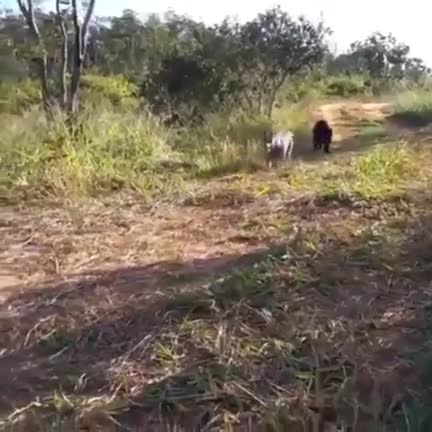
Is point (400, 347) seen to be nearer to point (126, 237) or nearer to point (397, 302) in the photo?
point (397, 302)

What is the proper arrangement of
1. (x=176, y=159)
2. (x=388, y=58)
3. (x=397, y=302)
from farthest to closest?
(x=388, y=58), (x=176, y=159), (x=397, y=302)

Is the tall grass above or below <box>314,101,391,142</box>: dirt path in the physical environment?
above

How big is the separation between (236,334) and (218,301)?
30 cm

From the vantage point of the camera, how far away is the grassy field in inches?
99.4

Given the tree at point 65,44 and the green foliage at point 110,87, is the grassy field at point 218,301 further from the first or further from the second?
the green foliage at point 110,87

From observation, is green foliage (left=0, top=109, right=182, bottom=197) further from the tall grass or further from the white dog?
the white dog

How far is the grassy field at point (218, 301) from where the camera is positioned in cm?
253

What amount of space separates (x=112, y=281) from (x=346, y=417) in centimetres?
158

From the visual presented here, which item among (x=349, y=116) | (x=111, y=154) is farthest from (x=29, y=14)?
(x=349, y=116)

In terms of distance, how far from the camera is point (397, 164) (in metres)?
6.25

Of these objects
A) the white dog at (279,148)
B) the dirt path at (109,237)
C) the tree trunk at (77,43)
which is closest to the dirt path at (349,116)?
the white dog at (279,148)

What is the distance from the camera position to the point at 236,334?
9.84 ft

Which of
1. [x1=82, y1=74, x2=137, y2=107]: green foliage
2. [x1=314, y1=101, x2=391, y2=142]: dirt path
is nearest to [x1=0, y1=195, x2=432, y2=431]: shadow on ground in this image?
[x1=314, y1=101, x2=391, y2=142]: dirt path

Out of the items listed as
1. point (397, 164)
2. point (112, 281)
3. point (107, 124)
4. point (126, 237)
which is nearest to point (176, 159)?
point (107, 124)
